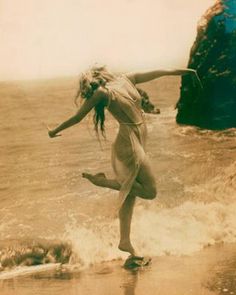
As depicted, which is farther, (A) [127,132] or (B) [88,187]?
(B) [88,187]

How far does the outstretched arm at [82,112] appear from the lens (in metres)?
4.41

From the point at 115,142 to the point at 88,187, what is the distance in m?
0.36

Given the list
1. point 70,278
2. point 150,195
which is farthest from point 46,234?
point 150,195

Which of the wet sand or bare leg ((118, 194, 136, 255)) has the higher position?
bare leg ((118, 194, 136, 255))

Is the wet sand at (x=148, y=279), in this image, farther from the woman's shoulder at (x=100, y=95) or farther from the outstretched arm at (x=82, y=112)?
the woman's shoulder at (x=100, y=95)

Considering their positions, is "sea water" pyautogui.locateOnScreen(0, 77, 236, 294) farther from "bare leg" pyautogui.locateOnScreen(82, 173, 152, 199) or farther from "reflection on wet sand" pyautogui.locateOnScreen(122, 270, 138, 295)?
"reflection on wet sand" pyautogui.locateOnScreen(122, 270, 138, 295)

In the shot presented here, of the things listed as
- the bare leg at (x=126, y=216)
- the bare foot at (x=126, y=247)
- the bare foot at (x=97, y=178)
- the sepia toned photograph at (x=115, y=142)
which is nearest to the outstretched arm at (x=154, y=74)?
the sepia toned photograph at (x=115, y=142)

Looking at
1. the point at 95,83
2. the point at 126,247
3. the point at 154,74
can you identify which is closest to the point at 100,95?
the point at 95,83

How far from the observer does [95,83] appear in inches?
176

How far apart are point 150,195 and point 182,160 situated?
44 cm

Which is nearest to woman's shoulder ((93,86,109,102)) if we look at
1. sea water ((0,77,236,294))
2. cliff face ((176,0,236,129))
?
sea water ((0,77,236,294))

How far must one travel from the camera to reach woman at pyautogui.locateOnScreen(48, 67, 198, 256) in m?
4.46

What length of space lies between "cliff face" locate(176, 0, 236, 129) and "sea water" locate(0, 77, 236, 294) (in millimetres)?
93

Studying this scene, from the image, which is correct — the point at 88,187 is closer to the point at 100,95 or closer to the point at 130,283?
the point at 100,95
